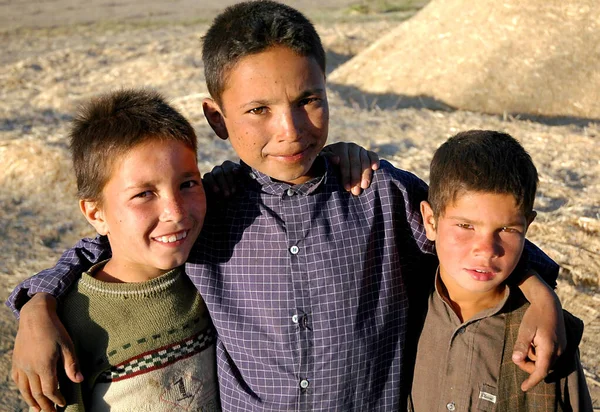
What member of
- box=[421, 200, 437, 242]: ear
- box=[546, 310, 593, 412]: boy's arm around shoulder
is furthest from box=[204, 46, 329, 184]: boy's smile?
box=[546, 310, 593, 412]: boy's arm around shoulder

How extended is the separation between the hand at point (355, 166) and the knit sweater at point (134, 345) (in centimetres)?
60

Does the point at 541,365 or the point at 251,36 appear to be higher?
the point at 251,36

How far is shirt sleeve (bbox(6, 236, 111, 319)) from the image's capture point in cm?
223

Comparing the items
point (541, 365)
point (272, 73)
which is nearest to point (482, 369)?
point (541, 365)

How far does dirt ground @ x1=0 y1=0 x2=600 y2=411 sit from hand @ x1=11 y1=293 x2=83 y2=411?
1260mm

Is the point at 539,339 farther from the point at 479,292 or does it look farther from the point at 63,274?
the point at 63,274

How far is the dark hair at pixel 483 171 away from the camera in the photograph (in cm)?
209

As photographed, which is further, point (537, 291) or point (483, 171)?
point (537, 291)

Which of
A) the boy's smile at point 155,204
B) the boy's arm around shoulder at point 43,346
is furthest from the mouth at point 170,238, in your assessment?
the boy's arm around shoulder at point 43,346

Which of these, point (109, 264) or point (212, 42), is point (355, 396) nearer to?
point (109, 264)

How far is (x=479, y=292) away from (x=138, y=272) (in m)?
1.01

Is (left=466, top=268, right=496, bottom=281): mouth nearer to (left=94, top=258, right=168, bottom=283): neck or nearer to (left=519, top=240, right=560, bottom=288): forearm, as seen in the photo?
(left=519, top=240, right=560, bottom=288): forearm

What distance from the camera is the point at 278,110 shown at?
2146mm

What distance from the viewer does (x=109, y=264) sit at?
2.32 metres
